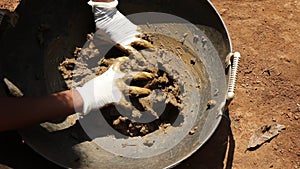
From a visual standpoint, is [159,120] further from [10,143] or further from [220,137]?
[10,143]

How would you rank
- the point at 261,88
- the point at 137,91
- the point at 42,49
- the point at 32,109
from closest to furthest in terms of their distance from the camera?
the point at 32,109, the point at 137,91, the point at 42,49, the point at 261,88

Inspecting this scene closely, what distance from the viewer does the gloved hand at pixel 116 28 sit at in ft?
7.12

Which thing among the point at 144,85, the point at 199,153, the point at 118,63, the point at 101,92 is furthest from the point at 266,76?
the point at 101,92

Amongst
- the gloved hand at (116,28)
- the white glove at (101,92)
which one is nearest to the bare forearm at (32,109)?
the white glove at (101,92)

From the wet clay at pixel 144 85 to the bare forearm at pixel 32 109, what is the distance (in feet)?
0.82

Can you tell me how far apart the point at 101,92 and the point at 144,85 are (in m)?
0.23

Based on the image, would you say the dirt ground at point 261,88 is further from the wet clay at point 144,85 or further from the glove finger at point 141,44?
the glove finger at point 141,44

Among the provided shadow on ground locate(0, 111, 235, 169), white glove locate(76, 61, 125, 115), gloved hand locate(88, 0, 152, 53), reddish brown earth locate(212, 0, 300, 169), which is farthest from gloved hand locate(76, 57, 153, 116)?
reddish brown earth locate(212, 0, 300, 169)

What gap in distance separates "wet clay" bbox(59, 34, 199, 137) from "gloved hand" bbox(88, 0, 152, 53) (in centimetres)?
7

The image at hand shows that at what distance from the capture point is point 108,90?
2088 millimetres

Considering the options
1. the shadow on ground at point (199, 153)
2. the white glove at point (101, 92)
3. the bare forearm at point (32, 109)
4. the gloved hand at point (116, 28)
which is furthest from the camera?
the gloved hand at point (116, 28)

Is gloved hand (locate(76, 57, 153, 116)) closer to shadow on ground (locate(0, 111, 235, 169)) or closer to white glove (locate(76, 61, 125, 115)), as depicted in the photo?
white glove (locate(76, 61, 125, 115))

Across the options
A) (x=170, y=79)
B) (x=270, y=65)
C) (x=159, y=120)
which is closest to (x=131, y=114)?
(x=159, y=120)

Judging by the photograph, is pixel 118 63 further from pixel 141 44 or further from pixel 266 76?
pixel 266 76
